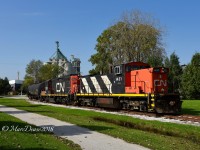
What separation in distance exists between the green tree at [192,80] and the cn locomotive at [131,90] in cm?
2948

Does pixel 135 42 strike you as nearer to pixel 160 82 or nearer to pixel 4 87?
pixel 160 82

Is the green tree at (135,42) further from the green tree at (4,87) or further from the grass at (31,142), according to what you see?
the green tree at (4,87)

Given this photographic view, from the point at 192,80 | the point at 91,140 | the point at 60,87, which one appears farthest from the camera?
the point at 192,80

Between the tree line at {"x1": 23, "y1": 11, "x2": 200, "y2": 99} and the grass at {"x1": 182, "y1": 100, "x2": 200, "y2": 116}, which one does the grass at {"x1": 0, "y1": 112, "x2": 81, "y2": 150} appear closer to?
the grass at {"x1": 182, "y1": 100, "x2": 200, "y2": 116}

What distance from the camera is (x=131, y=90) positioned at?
88.7 ft

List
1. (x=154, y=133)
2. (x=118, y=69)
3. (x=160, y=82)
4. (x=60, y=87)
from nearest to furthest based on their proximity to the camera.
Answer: (x=154, y=133)
(x=160, y=82)
(x=118, y=69)
(x=60, y=87)

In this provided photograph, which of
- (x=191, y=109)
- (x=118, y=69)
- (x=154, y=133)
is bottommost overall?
(x=154, y=133)

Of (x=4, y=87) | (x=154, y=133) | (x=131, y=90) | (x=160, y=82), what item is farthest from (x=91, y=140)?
(x=4, y=87)

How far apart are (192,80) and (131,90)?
3757 cm

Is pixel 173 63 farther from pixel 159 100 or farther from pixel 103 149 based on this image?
pixel 103 149

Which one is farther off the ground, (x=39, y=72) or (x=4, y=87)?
(x=39, y=72)

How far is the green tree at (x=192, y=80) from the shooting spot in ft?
201

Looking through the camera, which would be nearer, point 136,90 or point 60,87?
point 136,90

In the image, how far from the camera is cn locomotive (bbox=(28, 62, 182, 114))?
24234 mm
